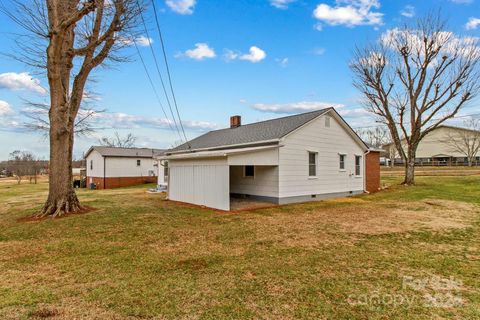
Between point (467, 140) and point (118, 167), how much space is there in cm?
5833

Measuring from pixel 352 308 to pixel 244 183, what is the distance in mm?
11671

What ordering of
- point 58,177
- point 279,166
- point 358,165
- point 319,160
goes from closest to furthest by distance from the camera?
point 58,177, point 279,166, point 319,160, point 358,165

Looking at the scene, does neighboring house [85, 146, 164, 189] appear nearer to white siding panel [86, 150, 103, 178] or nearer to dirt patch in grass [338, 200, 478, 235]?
white siding panel [86, 150, 103, 178]

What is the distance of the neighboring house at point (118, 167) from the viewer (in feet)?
92.9

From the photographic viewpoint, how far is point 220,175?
1165cm

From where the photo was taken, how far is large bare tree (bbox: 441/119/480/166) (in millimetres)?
50284

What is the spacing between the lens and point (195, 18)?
1291 cm

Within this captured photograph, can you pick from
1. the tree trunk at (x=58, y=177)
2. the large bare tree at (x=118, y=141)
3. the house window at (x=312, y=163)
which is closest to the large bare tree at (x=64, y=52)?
the tree trunk at (x=58, y=177)

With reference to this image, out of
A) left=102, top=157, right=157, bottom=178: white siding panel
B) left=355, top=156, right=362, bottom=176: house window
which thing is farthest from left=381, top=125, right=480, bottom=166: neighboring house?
left=102, top=157, right=157, bottom=178: white siding panel

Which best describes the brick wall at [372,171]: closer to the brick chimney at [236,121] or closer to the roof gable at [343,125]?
the roof gable at [343,125]

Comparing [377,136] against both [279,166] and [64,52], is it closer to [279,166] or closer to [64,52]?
[279,166]

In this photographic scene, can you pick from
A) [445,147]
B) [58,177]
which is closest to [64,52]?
[58,177]

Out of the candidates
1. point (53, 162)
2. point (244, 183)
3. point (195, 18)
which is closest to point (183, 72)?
point (195, 18)

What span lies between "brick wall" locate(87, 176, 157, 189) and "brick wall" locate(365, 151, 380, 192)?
2240cm
